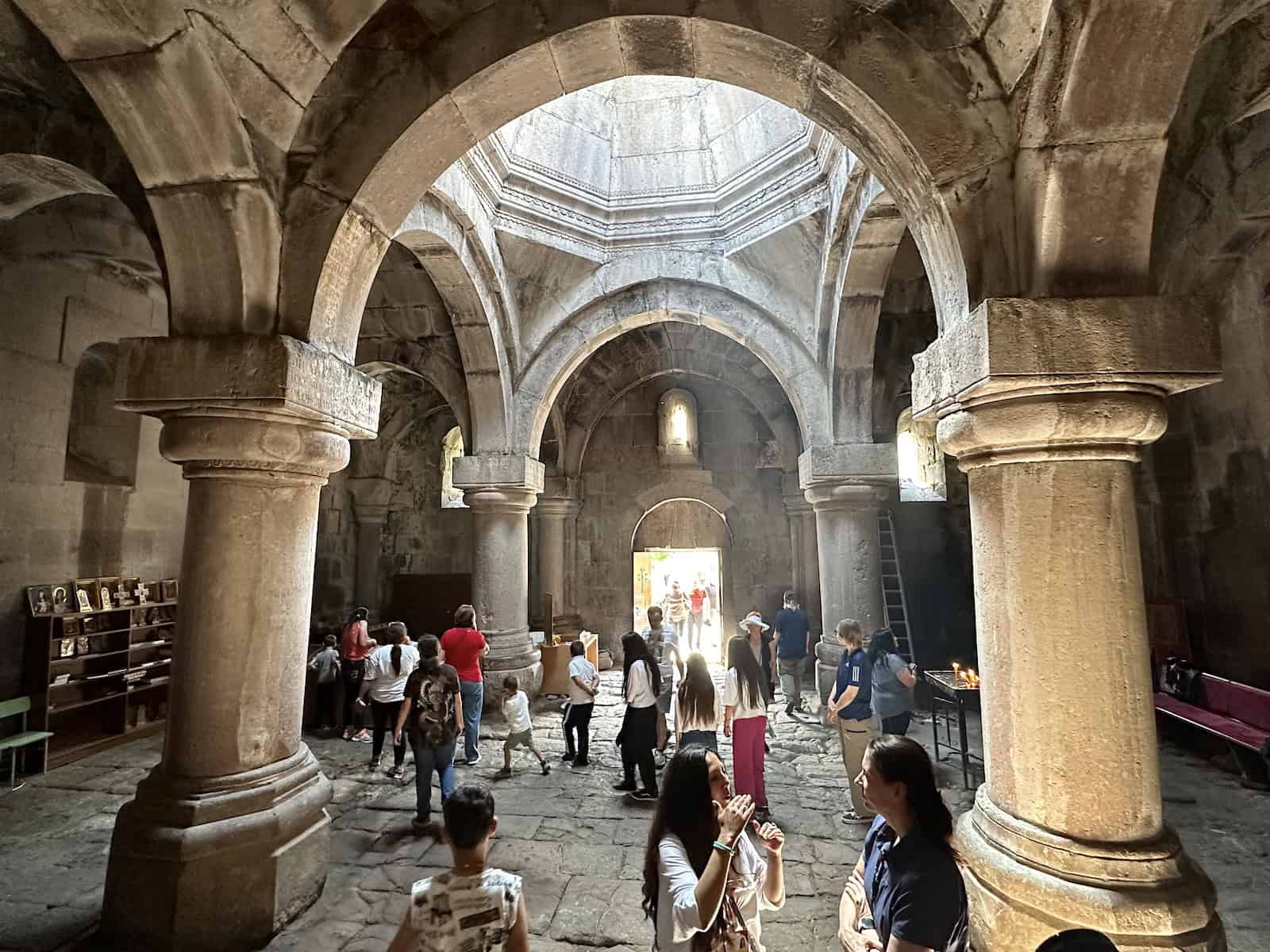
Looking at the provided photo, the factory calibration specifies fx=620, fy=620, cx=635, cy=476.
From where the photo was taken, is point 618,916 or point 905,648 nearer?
point 618,916

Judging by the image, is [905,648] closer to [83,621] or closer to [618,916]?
[618,916]

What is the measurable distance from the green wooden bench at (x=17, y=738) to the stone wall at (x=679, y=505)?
7.02m

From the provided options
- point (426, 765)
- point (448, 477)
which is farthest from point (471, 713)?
point (448, 477)

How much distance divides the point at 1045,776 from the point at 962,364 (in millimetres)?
1534

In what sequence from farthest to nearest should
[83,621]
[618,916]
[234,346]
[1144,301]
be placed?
[83,621], [618,916], [234,346], [1144,301]

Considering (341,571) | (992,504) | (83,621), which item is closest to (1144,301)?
(992,504)

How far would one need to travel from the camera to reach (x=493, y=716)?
689 cm

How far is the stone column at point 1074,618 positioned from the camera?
2.11m

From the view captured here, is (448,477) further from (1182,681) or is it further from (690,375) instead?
(1182,681)

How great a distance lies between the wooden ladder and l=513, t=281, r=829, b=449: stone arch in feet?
9.05

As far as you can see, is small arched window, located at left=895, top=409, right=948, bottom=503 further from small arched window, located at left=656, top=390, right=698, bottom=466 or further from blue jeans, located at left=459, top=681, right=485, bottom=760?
blue jeans, located at left=459, top=681, right=485, bottom=760

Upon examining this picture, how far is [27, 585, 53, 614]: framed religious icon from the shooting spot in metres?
5.38

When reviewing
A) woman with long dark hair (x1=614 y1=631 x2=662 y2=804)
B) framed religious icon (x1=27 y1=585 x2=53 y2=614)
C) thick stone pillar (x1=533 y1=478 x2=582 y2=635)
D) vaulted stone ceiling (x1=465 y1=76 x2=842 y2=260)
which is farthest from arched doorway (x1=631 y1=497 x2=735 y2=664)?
framed religious icon (x1=27 y1=585 x2=53 y2=614)

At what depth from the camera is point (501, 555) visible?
728cm
